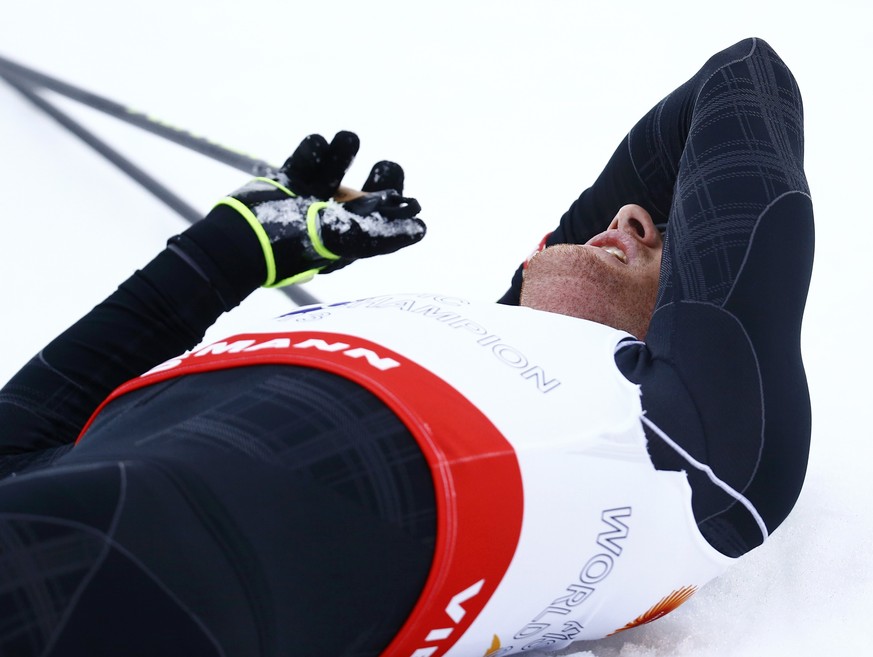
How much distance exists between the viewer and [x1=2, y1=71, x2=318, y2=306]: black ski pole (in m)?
1.95

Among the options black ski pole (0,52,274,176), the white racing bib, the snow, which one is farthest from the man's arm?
the snow

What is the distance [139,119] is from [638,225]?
1.27 m

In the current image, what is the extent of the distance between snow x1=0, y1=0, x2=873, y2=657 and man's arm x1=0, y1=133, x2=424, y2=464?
1.94 ft

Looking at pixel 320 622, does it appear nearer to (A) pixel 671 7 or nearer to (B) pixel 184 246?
(B) pixel 184 246

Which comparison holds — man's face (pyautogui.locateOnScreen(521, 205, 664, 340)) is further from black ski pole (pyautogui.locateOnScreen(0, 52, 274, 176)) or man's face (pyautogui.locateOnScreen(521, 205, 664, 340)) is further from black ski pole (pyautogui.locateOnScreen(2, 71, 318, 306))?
black ski pole (pyautogui.locateOnScreen(2, 71, 318, 306))

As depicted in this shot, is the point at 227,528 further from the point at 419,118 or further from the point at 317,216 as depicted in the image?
the point at 419,118

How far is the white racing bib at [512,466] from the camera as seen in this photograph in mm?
601

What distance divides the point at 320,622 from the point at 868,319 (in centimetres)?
129

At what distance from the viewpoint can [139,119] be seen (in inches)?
75.6

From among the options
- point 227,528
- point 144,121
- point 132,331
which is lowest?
point 227,528

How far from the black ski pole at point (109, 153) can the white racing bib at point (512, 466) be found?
1313 mm

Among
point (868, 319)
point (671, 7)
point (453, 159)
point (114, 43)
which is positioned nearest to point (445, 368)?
point (868, 319)

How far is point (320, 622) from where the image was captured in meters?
0.56

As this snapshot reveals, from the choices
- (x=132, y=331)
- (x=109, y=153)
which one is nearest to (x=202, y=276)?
(x=132, y=331)
